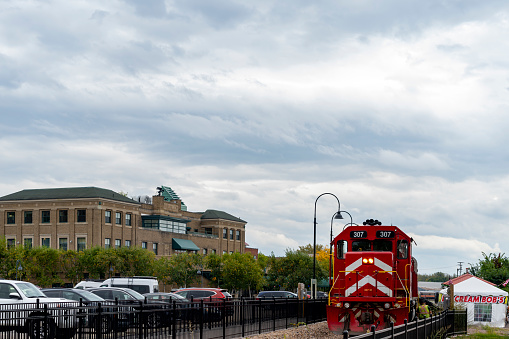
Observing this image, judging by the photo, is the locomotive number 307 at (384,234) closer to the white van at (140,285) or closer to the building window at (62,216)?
the white van at (140,285)

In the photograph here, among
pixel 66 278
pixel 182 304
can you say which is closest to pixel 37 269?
pixel 66 278

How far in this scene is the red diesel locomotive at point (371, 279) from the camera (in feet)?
73.9

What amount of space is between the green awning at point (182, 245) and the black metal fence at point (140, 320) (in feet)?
241

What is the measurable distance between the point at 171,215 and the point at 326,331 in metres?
79.0

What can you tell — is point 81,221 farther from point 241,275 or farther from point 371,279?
point 371,279

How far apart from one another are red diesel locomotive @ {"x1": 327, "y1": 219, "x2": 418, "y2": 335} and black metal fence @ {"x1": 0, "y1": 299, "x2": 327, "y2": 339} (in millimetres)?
3434

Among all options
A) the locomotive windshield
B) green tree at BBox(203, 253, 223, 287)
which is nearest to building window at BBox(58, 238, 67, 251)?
green tree at BBox(203, 253, 223, 287)

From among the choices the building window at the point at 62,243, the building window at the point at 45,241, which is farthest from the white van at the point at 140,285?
the building window at the point at 45,241

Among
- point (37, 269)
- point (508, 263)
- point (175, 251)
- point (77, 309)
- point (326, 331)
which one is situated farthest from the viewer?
point (175, 251)

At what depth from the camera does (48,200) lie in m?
90.8

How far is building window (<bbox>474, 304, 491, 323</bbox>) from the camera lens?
1620 inches

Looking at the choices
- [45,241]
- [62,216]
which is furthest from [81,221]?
[45,241]

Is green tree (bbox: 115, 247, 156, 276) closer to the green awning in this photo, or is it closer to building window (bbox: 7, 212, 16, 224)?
the green awning

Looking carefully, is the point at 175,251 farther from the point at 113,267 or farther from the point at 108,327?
the point at 108,327
